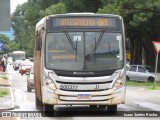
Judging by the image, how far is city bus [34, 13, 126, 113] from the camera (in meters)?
16.7

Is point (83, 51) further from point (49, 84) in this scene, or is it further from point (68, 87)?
point (49, 84)

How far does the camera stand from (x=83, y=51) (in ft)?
56.1

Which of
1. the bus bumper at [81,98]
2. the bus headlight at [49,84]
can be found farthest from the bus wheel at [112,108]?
the bus headlight at [49,84]

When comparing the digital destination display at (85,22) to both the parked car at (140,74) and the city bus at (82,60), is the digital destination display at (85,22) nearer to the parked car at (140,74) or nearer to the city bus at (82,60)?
the city bus at (82,60)

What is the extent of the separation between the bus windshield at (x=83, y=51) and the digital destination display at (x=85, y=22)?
1.03 feet

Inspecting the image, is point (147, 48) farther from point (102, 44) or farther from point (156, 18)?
point (102, 44)

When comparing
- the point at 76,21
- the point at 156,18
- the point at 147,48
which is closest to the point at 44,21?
the point at 76,21

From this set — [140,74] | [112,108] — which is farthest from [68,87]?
[140,74]

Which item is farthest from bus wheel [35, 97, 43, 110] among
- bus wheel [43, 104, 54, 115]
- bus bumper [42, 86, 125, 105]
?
bus bumper [42, 86, 125, 105]

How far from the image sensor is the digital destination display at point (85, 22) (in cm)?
1741

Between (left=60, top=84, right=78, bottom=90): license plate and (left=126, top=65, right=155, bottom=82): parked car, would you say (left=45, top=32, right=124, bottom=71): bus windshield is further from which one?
(left=126, top=65, right=155, bottom=82): parked car

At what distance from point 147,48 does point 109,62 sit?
32738 millimetres

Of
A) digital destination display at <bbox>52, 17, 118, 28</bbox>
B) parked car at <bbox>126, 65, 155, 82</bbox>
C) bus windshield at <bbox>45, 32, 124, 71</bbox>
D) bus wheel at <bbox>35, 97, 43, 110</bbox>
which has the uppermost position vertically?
digital destination display at <bbox>52, 17, 118, 28</bbox>

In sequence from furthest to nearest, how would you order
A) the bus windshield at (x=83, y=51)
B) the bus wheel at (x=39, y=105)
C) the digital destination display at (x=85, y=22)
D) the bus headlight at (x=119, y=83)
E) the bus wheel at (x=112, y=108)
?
1. the bus wheel at (x=39, y=105)
2. the bus wheel at (x=112, y=108)
3. the digital destination display at (x=85, y=22)
4. the bus windshield at (x=83, y=51)
5. the bus headlight at (x=119, y=83)
